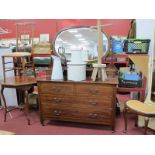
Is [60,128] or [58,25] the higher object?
[58,25]

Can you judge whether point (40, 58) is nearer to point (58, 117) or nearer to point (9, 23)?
point (9, 23)

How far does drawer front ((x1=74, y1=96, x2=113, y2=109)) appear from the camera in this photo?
2549 mm

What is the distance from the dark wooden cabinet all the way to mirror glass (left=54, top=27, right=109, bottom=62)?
105 centimetres

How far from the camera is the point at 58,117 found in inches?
111

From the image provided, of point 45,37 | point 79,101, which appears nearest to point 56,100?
point 79,101

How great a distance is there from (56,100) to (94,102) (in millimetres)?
557

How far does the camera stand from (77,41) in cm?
378

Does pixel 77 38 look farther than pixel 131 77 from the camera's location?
Yes

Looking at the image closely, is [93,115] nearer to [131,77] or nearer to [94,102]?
[94,102]

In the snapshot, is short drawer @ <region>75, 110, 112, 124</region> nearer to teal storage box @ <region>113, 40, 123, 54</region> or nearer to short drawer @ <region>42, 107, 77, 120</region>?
short drawer @ <region>42, 107, 77, 120</region>

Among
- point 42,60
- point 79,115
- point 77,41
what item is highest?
point 77,41

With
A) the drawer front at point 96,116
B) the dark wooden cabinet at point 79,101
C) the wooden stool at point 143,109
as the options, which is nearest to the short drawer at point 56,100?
the dark wooden cabinet at point 79,101

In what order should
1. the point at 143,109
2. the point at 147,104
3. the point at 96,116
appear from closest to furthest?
1. the point at 143,109
2. the point at 147,104
3. the point at 96,116

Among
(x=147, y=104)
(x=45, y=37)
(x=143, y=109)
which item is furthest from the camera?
(x=45, y=37)
